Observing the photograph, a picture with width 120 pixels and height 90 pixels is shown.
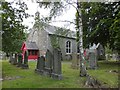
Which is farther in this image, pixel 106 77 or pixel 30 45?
pixel 30 45

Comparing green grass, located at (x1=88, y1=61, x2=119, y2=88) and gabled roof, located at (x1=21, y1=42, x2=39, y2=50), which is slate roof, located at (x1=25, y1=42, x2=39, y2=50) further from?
green grass, located at (x1=88, y1=61, x2=119, y2=88)

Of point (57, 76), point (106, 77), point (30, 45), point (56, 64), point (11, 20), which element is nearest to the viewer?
point (57, 76)

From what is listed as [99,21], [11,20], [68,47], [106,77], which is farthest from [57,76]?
[68,47]

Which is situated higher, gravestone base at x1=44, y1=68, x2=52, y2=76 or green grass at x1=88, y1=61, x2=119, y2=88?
gravestone base at x1=44, y1=68, x2=52, y2=76

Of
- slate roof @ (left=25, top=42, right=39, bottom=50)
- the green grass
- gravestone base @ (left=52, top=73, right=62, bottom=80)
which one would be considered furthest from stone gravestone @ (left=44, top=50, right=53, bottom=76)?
slate roof @ (left=25, top=42, right=39, bottom=50)

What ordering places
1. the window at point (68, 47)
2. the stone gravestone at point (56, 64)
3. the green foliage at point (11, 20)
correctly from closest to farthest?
the stone gravestone at point (56, 64) < the green foliage at point (11, 20) < the window at point (68, 47)

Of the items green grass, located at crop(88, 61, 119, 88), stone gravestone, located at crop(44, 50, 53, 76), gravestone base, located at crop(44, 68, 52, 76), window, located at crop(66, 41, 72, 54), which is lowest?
green grass, located at crop(88, 61, 119, 88)

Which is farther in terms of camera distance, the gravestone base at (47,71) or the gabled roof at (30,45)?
the gabled roof at (30,45)

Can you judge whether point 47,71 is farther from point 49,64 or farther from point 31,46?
point 31,46

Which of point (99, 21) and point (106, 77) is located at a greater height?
point (99, 21)

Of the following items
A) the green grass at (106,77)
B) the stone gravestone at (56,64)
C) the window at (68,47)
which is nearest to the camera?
the green grass at (106,77)

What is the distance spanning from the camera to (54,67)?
11.5 m

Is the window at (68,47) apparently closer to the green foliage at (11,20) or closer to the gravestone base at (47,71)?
the green foliage at (11,20)

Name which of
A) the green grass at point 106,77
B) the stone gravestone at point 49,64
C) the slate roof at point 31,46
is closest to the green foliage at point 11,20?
the stone gravestone at point 49,64
